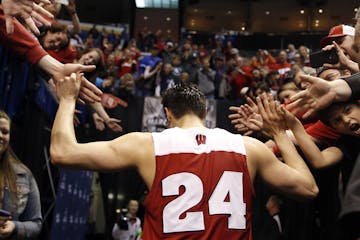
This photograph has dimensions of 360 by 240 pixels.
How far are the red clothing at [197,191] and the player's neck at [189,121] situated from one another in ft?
0.55

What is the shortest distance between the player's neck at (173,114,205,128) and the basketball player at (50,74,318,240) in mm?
56

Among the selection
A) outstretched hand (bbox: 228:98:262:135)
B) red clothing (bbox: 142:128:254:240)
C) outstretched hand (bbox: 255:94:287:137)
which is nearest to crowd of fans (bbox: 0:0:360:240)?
outstretched hand (bbox: 228:98:262:135)

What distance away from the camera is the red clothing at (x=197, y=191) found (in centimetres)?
257

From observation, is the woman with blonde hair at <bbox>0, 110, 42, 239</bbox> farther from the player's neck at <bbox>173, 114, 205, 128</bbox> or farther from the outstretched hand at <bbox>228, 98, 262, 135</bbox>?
the outstretched hand at <bbox>228, 98, 262, 135</bbox>

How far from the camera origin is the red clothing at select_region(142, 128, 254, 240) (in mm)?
2572

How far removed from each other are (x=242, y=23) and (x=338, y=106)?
2498 centimetres

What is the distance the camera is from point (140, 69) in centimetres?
1149

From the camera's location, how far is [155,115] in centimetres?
984

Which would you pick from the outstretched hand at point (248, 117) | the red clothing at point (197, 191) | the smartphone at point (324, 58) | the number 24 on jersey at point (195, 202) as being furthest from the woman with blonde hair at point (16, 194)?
the smartphone at point (324, 58)

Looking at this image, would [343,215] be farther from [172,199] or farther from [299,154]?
[299,154]

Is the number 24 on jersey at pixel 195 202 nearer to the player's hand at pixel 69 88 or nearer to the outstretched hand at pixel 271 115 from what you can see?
the outstretched hand at pixel 271 115

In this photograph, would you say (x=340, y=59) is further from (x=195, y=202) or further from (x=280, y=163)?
(x=195, y=202)

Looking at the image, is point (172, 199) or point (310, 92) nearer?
point (310, 92)

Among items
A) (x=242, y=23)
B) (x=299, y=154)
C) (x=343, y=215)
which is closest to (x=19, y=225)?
(x=299, y=154)
